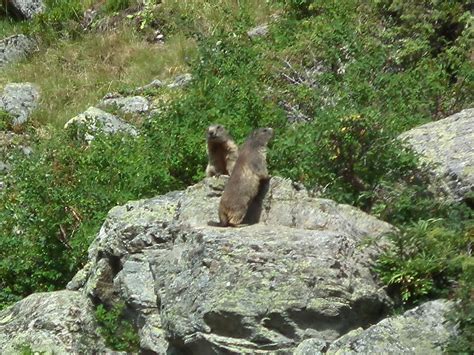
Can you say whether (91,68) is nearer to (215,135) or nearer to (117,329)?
(215,135)

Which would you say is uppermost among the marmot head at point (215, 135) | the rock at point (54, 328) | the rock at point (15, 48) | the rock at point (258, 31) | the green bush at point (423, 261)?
the marmot head at point (215, 135)

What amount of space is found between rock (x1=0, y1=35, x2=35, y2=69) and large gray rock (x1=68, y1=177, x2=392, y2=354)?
43.3ft

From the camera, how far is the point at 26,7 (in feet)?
77.2

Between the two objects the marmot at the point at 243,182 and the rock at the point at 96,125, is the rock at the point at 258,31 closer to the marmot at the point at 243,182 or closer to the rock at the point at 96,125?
the rock at the point at 96,125

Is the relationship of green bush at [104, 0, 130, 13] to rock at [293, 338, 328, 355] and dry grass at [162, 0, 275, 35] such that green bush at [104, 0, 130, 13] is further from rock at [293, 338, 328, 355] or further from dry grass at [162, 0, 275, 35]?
rock at [293, 338, 328, 355]

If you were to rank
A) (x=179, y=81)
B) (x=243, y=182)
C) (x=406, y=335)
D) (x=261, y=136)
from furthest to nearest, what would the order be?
(x=179, y=81) → (x=261, y=136) → (x=243, y=182) → (x=406, y=335)

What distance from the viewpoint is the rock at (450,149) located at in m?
9.95

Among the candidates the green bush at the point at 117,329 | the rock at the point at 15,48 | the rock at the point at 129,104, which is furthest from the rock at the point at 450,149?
the rock at the point at 15,48

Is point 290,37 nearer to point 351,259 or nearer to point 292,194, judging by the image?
point 292,194

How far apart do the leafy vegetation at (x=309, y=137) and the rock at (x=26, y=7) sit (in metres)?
5.03

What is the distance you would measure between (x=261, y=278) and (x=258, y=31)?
1068cm

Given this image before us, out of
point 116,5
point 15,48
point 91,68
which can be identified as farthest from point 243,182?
point 15,48

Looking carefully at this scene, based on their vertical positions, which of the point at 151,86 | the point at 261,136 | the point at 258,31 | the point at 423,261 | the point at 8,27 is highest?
the point at 261,136

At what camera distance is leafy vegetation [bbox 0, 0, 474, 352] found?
9320 millimetres
